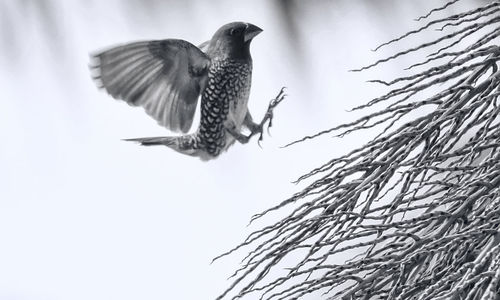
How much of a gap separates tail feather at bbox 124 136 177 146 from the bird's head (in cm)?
13

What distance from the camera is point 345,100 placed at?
4.35ft

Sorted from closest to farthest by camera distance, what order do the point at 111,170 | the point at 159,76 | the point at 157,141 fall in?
the point at 159,76 < the point at 157,141 < the point at 111,170

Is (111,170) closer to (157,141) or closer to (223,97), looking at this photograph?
(157,141)

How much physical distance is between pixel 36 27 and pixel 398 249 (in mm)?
938

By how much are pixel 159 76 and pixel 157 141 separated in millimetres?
147

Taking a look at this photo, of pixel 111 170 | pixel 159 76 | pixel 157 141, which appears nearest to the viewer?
pixel 159 76

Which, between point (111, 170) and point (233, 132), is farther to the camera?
point (111, 170)

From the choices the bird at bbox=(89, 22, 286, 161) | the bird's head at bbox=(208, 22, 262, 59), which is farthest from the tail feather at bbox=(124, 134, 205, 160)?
the bird's head at bbox=(208, 22, 262, 59)

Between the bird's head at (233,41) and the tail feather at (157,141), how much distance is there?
0.13 m

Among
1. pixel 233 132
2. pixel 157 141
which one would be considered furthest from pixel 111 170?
pixel 233 132

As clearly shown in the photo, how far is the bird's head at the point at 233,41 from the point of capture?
103cm

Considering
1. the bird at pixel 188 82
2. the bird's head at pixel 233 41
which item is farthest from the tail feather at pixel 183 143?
the bird's head at pixel 233 41

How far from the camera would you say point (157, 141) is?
1.11 m

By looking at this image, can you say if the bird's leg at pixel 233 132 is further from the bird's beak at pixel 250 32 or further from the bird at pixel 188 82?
the bird's beak at pixel 250 32
